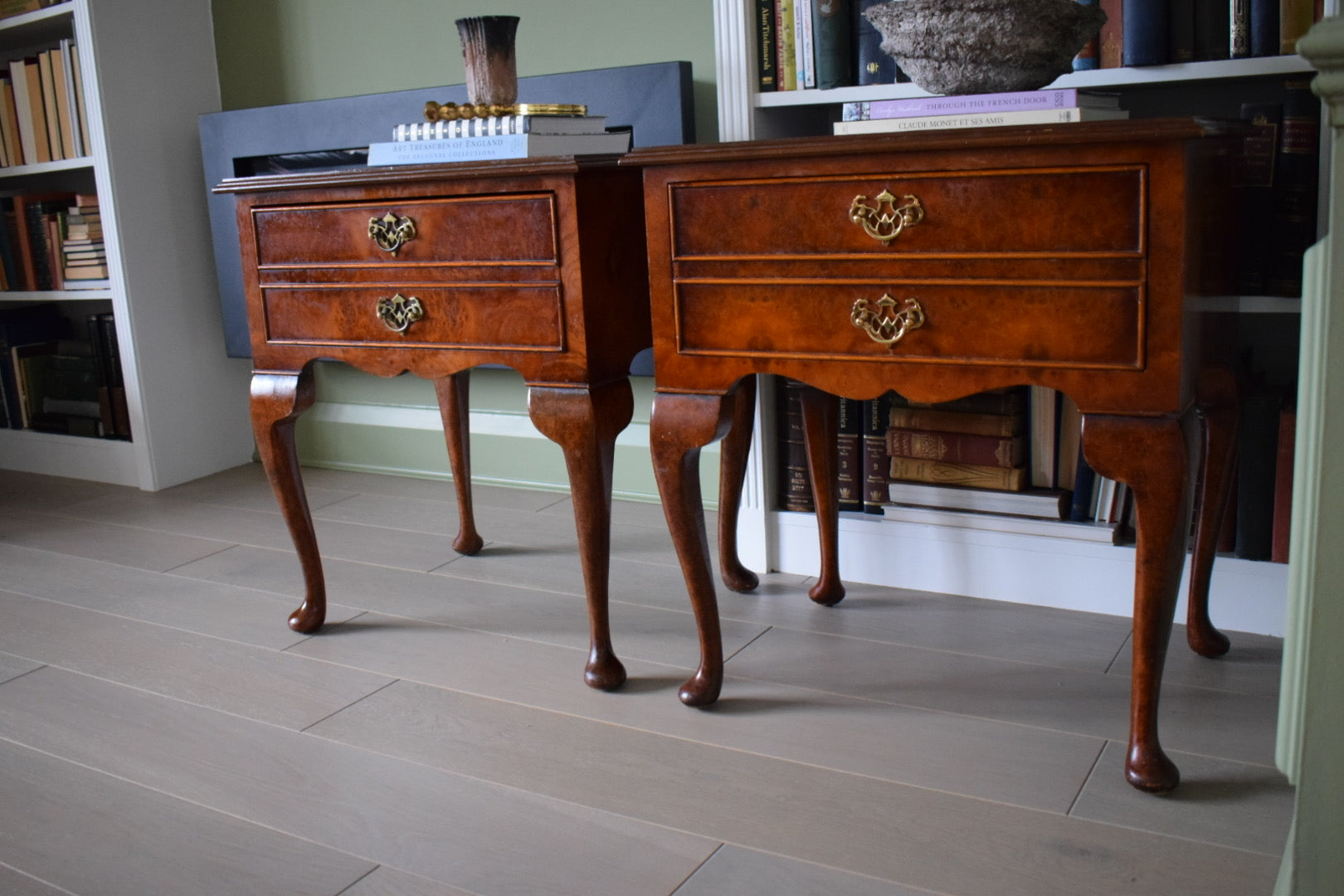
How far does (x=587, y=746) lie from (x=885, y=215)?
67 cm

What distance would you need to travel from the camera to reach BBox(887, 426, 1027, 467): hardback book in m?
1.69

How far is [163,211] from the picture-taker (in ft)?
8.86

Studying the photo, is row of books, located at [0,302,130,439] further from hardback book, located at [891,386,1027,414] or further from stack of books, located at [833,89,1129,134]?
stack of books, located at [833,89,1129,134]

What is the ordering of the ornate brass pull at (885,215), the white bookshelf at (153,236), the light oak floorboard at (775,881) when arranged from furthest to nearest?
the white bookshelf at (153,236)
the ornate brass pull at (885,215)
the light oak floorboard at (775,881)

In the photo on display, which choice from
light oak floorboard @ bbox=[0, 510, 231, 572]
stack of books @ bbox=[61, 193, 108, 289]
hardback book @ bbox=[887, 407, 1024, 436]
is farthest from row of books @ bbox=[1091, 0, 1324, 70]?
stack of books @ bbox=[61, 193, 108, 289]

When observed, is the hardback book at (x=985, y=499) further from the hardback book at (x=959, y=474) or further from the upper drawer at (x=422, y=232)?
the upper drawer at (x=422, y=232)

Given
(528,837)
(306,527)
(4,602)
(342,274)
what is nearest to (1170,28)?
(342,274)

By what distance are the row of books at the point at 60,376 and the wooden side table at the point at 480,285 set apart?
140 centimetres

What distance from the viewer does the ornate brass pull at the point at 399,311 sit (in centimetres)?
147

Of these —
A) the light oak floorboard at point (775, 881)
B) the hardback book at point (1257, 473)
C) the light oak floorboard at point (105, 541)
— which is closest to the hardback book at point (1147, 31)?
the hardback book at point (1257, 473)

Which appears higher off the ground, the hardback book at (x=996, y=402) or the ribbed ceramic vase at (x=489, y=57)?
the ribbed ceramic vase at (x=489, y=57)

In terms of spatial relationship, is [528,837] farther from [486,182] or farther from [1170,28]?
[1170,28]

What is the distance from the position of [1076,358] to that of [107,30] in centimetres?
230

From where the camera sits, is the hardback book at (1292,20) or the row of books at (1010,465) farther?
the row of books at (1010,465)
